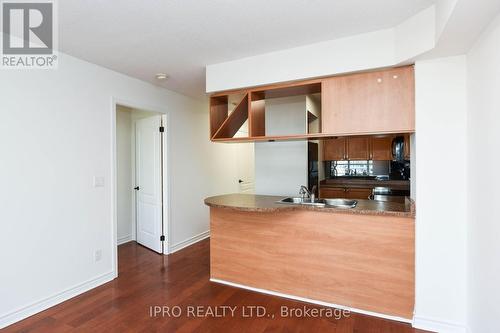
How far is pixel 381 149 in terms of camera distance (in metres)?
5.60

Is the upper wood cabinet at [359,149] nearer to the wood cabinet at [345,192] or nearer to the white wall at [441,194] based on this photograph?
the wood cabinet at [345,192]

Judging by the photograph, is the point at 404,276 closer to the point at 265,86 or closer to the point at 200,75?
the point at 265,86

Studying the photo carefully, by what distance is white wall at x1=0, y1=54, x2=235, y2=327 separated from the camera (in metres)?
2.33

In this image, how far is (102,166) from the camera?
3.12 meters

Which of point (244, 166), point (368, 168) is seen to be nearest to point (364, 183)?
point (368, 168)

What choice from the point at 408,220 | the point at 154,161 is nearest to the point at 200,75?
the point at 154,161

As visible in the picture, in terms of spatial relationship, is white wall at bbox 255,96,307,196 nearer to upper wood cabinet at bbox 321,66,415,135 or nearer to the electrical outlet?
upper wood cabinet at bbox 321,66,415,135

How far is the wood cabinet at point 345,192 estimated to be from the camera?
547cm

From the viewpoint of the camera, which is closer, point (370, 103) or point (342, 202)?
point (370, 103)

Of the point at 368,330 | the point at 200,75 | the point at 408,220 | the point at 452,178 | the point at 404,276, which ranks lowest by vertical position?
the point at 368,330

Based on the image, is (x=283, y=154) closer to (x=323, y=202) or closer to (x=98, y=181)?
(x=323, y=202)

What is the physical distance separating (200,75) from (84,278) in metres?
2.63

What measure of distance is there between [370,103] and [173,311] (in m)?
2.57

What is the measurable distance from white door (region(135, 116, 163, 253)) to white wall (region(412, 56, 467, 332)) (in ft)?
10.8
